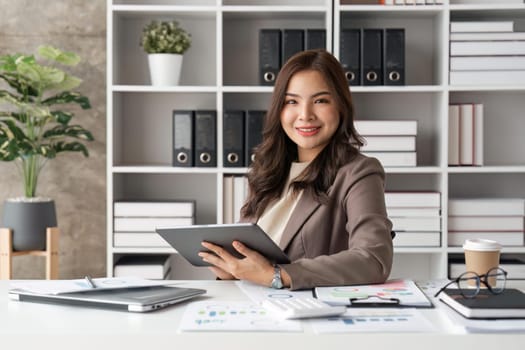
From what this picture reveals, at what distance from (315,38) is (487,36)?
80cm

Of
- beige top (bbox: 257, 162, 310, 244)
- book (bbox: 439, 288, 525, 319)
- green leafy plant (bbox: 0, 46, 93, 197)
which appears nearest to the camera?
book (bbox: 439, 288, 525, 319)

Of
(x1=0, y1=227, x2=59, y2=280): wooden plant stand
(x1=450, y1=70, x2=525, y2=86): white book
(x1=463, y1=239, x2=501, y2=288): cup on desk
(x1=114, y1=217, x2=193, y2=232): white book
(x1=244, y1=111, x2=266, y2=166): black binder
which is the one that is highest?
(x1=450, y1=70, x2=525, y2=86): white book

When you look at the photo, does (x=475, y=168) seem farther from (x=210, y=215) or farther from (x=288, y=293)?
(x=288, y=293)

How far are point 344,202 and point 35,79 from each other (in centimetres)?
189

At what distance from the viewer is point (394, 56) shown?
→ 3377mm

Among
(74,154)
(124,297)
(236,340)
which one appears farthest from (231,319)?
(74,154)

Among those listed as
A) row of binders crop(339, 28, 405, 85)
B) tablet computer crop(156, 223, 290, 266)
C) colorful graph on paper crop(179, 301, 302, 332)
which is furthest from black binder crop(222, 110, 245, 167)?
colorful graph on paper crop(179, 301, 302, 332)

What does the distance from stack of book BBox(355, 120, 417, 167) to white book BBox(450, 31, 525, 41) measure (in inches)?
17.3

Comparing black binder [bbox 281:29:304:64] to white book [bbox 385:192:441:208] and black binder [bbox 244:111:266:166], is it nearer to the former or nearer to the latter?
black binder [bbox 244:111:266:166]

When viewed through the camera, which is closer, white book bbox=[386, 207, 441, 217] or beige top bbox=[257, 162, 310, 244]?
beige top bbox=[257, 162, 310, 244]

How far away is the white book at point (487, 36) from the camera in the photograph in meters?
3.38

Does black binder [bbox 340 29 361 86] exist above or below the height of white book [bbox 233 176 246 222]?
above

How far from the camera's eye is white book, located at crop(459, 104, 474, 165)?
135 inches

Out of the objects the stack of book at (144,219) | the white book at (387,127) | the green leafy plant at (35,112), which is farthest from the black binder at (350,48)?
the green leafy plant at (35,112)
